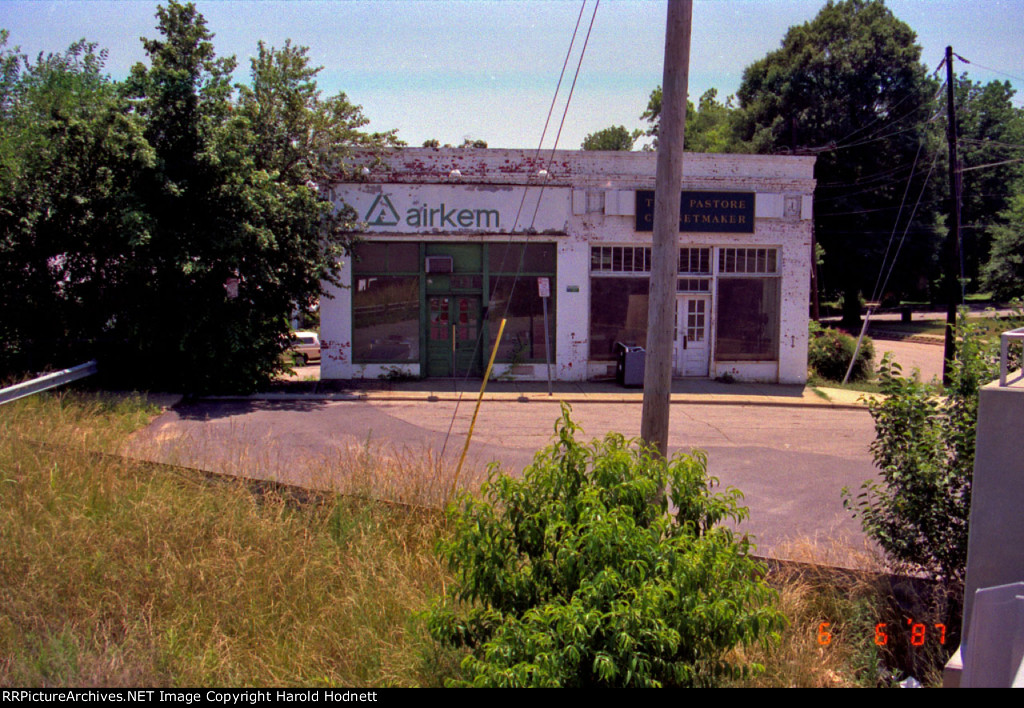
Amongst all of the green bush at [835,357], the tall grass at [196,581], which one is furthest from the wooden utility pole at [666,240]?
the green bush at [835,357]

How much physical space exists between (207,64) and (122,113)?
175 centimetres

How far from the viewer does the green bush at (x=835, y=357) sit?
21.8m

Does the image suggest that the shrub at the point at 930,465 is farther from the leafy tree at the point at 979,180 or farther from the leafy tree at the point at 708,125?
the leafy tree at the point at 979,180

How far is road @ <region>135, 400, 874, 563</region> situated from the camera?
753 cm

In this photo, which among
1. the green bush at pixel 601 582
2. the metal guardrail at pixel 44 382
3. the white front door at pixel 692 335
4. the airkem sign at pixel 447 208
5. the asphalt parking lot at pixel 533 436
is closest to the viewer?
the green bush at pixel 601 582

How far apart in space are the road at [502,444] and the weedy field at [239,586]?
302mm

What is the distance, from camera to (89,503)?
661 cm

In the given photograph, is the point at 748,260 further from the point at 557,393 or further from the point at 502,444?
the point at 502,444

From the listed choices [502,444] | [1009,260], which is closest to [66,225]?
[502,444]

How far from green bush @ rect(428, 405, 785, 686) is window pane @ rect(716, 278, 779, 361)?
15897 millimetres

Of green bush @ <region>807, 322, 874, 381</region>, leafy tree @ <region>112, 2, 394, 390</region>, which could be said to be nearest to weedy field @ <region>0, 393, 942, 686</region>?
leafy tree @ <region>112, 2, 394, 390</region>

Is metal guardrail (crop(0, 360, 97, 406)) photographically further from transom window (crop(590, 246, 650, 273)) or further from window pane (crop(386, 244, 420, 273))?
transom window (crop(590, 246, 650, 273))

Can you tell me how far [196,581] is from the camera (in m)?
5.62

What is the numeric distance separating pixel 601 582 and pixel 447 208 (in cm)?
1556
